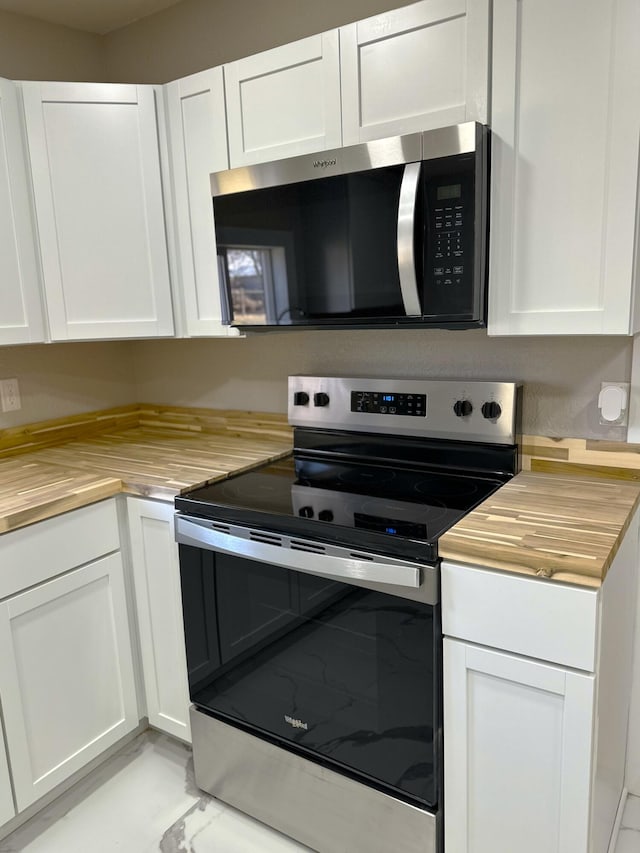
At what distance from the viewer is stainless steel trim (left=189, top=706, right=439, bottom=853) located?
4.87 ft

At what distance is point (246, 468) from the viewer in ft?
6.48

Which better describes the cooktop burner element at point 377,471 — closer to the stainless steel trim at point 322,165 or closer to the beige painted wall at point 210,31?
the stainless steel trim at point 322,165

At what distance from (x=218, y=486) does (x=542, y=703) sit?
101cm

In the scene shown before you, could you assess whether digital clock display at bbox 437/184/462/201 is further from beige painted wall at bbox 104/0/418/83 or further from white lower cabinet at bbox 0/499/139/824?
white lower cabinet at bbox 0/499/139/824

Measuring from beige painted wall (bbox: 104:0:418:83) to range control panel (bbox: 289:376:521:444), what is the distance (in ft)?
3.65

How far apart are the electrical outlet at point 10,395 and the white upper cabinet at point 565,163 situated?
1.76 metres

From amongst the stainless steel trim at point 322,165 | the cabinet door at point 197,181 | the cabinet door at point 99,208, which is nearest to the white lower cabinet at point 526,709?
the stainless steel trim at point 322,165

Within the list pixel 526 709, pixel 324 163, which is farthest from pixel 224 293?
pixel 526 709

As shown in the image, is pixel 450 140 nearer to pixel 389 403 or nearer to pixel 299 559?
pixel 389 403

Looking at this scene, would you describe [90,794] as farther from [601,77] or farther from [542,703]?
[601,77]

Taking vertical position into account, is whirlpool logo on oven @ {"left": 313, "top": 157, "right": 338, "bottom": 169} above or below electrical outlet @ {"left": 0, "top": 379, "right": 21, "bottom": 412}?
above

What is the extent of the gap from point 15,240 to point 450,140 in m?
1.37

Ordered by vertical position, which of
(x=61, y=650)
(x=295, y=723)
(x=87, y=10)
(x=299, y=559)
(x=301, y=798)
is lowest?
(x=301, y=798)

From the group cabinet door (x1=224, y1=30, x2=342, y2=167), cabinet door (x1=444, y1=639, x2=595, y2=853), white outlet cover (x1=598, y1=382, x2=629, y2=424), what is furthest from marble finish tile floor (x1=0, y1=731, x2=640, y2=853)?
cabinet door (x1=224, y1=30, x2=342, y2=167)
